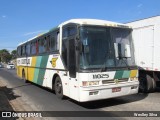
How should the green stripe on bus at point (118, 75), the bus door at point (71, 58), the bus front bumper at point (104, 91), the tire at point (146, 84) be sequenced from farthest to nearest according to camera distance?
the tire at point (146, 84) → the green stripe on bus at point (118, 75) → the bus door at point (71, 58) → the bus front bumper at point (104, 91)

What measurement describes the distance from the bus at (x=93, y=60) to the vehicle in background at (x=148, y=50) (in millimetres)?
1911

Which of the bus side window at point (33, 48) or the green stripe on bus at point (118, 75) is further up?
the bus side window at point (33, 48)

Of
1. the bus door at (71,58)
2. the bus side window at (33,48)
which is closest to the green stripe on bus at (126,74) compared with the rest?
the bus door at (71,58)

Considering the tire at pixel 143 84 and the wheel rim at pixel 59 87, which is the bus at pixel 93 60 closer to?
the wheel rim at pixel 59 87

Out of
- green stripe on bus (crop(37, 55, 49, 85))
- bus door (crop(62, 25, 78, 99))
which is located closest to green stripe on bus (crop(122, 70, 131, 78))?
bus door (crop(62, 25, 78, 99))

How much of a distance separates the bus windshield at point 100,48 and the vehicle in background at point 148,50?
2.23 metres

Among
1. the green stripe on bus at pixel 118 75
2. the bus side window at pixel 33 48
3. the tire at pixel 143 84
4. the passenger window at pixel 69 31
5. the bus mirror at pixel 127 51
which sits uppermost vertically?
the passenger window at pixel 69 31

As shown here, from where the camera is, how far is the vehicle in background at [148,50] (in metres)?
11.0

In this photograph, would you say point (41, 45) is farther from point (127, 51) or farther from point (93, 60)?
point (93, 60)

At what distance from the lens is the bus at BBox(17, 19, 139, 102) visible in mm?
8289

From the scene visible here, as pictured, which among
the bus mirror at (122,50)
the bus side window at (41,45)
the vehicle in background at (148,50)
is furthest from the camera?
the bus side window at (41,45)

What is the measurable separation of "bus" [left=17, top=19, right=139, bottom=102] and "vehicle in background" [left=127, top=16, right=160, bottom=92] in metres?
1.91

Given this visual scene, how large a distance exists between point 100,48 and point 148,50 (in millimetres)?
3710

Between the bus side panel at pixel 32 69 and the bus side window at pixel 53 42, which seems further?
the bus side panel at pixel 32 69
